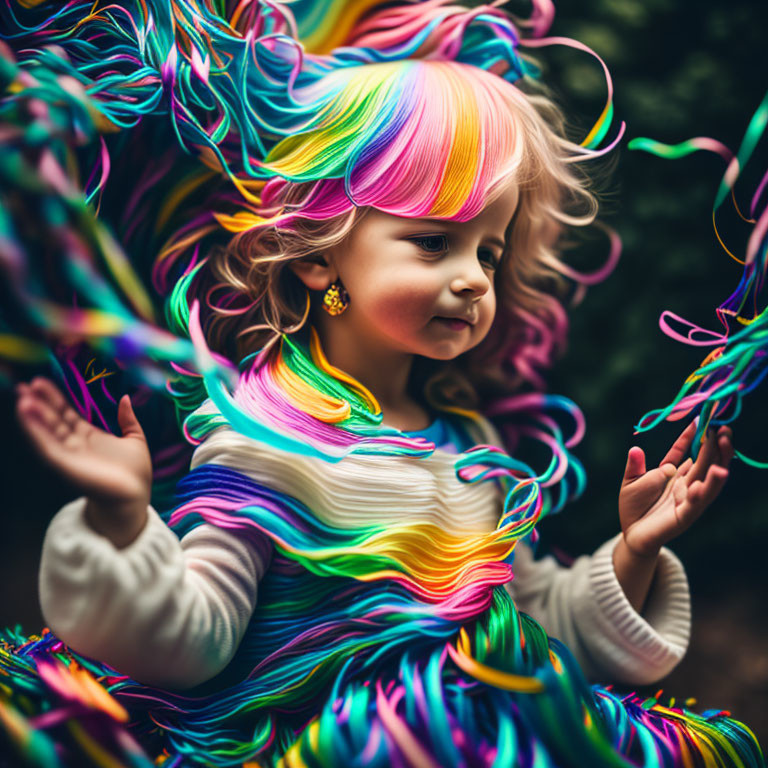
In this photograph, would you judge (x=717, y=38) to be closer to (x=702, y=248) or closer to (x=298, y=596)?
(x=702, y=248)

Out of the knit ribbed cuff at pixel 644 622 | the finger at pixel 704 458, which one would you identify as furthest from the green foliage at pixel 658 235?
the finger at pixel 704 458

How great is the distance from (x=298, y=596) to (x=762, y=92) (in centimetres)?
→ 113

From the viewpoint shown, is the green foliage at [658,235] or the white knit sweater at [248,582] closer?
the white knit sweater at [248,582]

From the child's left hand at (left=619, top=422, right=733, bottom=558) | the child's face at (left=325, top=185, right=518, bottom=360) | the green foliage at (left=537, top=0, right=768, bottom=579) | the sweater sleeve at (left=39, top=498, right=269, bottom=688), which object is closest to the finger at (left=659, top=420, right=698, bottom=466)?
the child's left hand at (left=619, top=422, right=733, bottom=558)

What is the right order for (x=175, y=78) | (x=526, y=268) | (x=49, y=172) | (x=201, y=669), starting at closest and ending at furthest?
(x=49, y=172)
(x=201, y=669)
(x=175, y=78)
(x=526, y=268)

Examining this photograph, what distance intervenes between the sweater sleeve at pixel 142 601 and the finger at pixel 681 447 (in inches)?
20.1

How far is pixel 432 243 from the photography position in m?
0.85

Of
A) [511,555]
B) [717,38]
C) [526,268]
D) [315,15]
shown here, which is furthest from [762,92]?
[511,555]

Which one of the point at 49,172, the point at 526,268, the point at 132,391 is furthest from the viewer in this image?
the point at 526,268

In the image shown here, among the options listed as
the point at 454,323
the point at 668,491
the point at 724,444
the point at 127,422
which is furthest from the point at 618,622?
the point at 127,422

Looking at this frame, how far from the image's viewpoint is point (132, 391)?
3.07 ft

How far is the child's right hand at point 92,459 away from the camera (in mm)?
593

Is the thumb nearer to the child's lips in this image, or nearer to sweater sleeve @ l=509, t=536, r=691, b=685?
the child's lips

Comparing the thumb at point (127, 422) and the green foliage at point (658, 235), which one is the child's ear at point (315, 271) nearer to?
the thumb at point (127, 422)
